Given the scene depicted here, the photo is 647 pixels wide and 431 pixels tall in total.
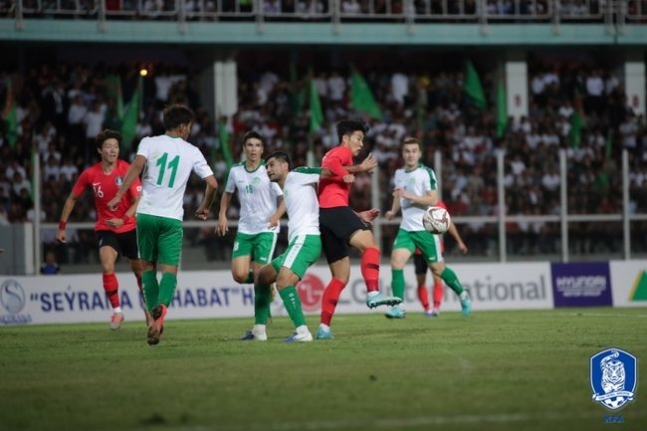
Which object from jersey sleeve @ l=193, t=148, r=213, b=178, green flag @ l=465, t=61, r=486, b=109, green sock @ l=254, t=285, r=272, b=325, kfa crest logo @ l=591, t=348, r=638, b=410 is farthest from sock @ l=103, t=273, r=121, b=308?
green flag @ l=465, t=61, r=486, b=109

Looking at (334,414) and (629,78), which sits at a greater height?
(629,78)

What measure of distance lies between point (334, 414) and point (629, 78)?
31754 mm

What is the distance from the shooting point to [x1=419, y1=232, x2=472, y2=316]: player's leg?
20.1 meters

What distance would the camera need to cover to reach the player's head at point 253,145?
16.8 m

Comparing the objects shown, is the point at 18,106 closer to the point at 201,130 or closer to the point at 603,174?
the point at 201,130

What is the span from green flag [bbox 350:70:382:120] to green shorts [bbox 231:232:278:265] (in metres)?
17.1

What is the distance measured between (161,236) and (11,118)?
16.6m

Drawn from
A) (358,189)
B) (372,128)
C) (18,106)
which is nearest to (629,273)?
(358,189)

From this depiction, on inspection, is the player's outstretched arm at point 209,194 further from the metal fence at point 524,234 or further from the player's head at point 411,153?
the metal fence at point 524,234

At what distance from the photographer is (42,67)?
33.6 m

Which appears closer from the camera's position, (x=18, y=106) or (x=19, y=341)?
(x=19, y=341)

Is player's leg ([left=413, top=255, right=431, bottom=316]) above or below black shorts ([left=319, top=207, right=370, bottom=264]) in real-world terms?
below

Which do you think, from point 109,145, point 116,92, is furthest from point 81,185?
point 116,92

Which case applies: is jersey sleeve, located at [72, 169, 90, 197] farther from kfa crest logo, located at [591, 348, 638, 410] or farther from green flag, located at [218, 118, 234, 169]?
green flag, located at [218, 118, 234, 169]
